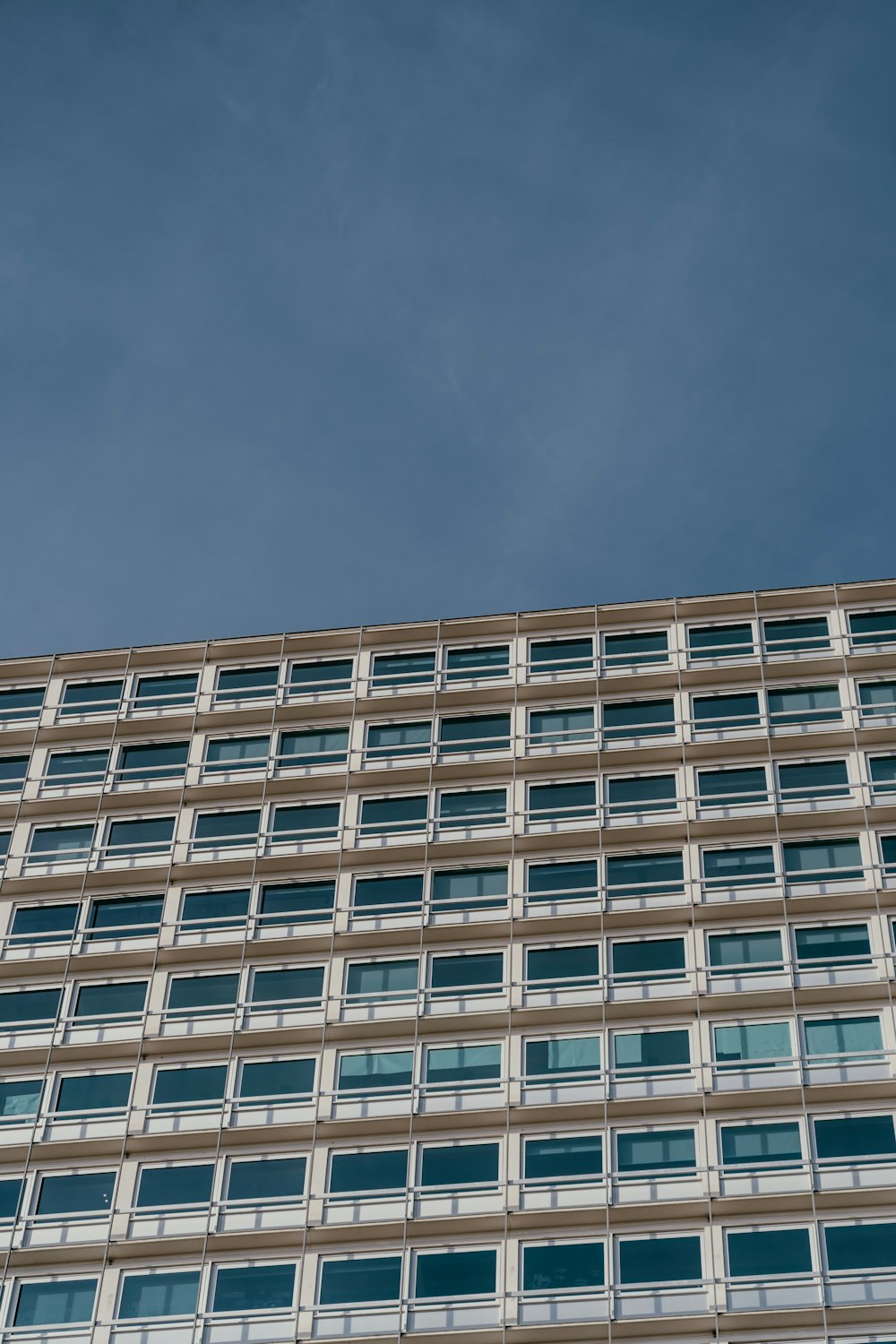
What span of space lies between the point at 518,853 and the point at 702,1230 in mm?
10583

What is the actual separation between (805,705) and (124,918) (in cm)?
1764

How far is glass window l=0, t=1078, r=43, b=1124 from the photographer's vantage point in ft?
141

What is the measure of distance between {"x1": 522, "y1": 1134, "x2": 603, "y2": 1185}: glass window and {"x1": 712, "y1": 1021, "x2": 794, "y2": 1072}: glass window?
3.37m

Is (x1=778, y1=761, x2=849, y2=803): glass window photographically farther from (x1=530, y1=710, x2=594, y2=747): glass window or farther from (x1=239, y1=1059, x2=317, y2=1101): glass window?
(x1=239, y1=1059, x2=317, y2=1101): glass window

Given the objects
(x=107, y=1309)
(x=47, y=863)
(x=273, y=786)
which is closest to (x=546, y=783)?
(x=273, y=786)

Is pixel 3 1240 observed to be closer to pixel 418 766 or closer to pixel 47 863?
pixel 47 863

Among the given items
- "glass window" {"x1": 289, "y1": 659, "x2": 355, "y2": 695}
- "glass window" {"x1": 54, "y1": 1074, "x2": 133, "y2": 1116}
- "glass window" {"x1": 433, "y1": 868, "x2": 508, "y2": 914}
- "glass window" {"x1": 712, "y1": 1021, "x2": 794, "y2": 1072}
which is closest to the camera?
"glass window" {"x1": 712, "y1": 1021, "x2": 794, "y2": 1072}

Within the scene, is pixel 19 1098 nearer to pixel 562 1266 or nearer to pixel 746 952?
pixel 562 1266

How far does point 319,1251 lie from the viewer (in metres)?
40.0

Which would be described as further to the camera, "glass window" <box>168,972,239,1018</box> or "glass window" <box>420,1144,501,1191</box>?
"glass window" <box>168,972,239,1018</box>

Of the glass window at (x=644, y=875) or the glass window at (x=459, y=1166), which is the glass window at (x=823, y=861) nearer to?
the glass window at (x=644, y=875)

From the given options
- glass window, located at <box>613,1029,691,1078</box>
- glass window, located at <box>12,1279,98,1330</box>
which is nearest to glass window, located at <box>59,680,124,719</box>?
glass window, located at <box>12,1279,98,1330</box>

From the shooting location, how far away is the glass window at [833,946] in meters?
43.5

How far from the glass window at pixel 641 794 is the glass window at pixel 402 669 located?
6.17 meters
